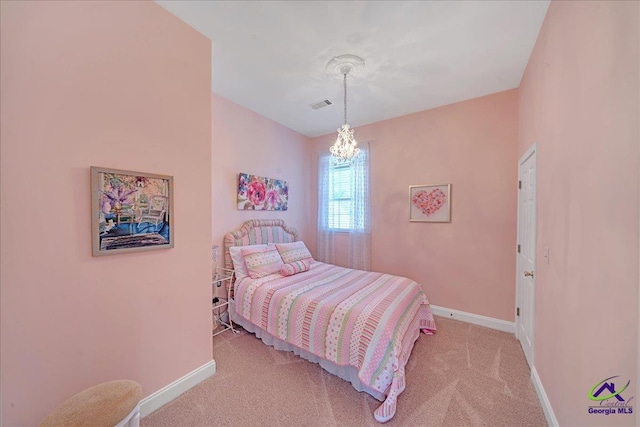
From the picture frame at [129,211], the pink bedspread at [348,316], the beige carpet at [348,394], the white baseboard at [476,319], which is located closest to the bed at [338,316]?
the pink bedspread at [348,316]

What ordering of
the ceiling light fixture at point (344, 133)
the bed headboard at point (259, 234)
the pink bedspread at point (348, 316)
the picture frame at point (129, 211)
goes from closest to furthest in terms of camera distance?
the picture frame at point (129, 211) < the pink bedspread at point (348, 316) < the ceiling light fixture at point (344, 133) < the bed headboard at point (259, 234)

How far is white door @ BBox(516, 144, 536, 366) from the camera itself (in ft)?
7.12

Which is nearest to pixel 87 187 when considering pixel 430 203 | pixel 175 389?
pixel 175 389

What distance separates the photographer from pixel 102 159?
149 cm

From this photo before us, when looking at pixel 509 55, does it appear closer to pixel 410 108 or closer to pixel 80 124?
pixel 410 108

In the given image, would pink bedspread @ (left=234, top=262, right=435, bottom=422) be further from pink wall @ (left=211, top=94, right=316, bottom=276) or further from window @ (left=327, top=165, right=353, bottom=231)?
window @ (left=327, top=165, right=353, bottom=231)

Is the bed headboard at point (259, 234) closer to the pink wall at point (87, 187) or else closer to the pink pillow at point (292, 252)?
the pink pillow at point (292, 252)

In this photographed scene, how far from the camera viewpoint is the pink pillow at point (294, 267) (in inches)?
118

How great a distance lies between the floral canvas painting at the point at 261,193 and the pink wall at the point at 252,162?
3.0 inches

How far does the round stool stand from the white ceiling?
2.49m

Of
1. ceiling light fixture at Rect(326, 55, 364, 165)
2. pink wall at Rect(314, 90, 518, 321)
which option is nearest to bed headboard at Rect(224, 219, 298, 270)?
pink wall at Rect(314, 90, 518, 321)

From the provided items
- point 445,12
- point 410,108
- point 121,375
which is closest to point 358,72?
point 445,12

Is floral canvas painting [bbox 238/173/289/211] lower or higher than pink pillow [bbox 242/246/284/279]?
higher

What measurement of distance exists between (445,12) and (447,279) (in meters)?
2.97
